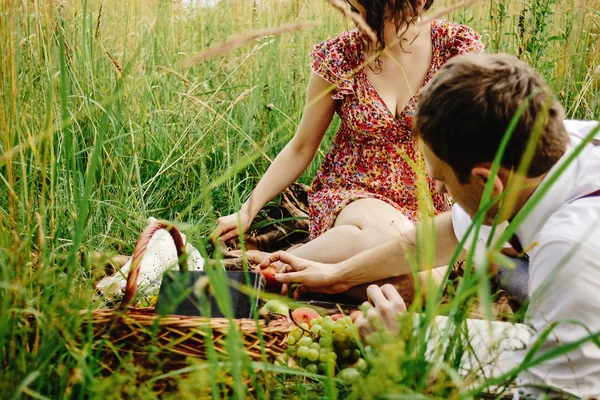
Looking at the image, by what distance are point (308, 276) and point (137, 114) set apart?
52.3 inches

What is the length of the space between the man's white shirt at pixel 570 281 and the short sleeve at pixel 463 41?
1356 mm

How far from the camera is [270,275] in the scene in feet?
7.73

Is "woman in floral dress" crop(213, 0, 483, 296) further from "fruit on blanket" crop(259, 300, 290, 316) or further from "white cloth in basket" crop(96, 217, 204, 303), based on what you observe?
"fruit on blanket" crop(259, 300, 290, 316)

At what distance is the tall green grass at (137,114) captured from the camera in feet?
5.13

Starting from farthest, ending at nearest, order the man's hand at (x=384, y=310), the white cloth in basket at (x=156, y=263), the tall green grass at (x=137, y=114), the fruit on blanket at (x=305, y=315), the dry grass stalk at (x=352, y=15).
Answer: the white cloth in basket at (x=156, y=263)
the fruit on blanket at (x=305, y=315)
the tall green grass at (x=137, y=114)
the man's hand at (x=384, y=310)
the dry grass stalk at (x=352, y=15)

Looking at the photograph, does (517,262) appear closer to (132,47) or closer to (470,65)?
(470,65)

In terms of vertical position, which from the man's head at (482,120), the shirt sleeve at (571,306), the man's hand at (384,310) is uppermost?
the man's head at (482,120)

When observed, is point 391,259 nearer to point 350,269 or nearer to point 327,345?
point 350,269

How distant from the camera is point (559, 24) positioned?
3.67m

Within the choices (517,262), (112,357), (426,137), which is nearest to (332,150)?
(517,262)

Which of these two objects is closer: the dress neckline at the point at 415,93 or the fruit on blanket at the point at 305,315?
the fruit on blanket at the point at 305,315

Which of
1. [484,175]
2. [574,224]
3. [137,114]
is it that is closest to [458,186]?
[484,175]

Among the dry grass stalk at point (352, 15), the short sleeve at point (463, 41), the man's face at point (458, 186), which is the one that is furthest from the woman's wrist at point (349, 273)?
the dry grass stalk at point (352, 15)

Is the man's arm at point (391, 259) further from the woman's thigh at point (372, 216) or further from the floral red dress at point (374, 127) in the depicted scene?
the floral red dress at point (374, 127)
